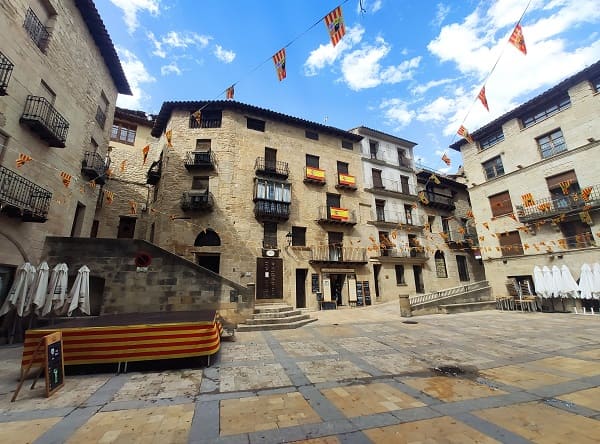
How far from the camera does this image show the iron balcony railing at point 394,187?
2303 cm

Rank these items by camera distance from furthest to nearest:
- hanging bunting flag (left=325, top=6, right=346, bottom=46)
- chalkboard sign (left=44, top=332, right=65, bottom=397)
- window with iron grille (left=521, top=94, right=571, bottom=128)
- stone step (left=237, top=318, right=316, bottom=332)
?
window with iron grille (left=521, top=94, right=571, bottom=128) < stone step (left=237, top=318, right=316, bottom=332) < hanging bunting flag (left=325, top=6, right=346, bottom=46) < chalkboard sign (left=44, top=332, right=65, bottom=397)

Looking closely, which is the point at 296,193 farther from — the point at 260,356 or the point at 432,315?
the point at 260,356

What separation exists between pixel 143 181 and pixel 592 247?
32.0 meters

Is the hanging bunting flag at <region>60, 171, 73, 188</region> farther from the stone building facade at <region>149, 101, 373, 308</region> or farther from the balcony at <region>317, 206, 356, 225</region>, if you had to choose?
the balcony at <region>317, 206, 356, 225</region>

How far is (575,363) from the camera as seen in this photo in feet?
20.0

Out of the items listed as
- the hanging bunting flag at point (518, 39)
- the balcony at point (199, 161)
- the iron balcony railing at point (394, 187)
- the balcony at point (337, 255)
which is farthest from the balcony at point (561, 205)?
the balcony at point (199, 161)

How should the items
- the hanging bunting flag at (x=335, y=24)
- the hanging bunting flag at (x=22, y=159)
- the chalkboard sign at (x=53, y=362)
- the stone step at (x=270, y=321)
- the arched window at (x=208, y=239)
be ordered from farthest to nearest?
1. the arched window at (x=208, y=239)
2. the stone step at (x=270, y=321)
3. the hanging bunting flag at (x=22, y=159)
4. the hanging bunting flag at (x=335, y=24)
5. the chalkboard sign at (x=53, y=362)

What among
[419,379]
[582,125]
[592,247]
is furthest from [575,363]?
[582,125]

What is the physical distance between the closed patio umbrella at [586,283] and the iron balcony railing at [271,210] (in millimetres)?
Result: 18159

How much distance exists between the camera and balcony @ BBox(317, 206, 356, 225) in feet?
63.2

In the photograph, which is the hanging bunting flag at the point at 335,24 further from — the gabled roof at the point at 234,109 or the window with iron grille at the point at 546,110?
the window with iron grille at the point at 546,110

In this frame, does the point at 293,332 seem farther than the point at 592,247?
No

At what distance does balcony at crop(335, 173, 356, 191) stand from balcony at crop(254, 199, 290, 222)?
543cm

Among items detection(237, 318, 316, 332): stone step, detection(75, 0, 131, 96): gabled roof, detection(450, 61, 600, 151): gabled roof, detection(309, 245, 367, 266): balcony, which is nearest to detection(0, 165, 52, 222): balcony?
detection(237, 318, 316, 332): stone step
